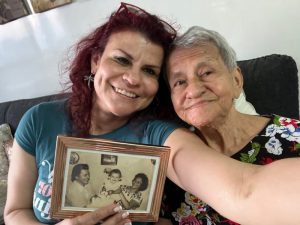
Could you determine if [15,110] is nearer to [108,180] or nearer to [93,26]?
[93,26]

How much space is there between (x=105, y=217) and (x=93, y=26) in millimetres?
1396

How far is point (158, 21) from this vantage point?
1.07m

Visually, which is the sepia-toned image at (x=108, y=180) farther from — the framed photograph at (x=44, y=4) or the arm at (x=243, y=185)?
the framed photograph at (x=44, y=4)

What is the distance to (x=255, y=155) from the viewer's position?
3.04ft

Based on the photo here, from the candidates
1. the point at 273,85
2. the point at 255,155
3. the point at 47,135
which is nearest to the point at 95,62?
the point at 47,135

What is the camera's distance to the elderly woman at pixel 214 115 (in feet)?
3.04

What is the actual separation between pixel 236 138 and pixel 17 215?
750 millimetres

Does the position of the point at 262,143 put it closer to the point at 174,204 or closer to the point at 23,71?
the point at 174,204

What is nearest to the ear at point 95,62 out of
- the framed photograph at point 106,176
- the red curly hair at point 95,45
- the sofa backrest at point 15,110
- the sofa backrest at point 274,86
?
the red curly hair at point 95,45

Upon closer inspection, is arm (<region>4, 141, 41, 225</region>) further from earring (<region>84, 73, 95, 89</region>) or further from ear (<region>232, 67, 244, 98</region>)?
ear (<region>232, 67, 244, 98</region>)

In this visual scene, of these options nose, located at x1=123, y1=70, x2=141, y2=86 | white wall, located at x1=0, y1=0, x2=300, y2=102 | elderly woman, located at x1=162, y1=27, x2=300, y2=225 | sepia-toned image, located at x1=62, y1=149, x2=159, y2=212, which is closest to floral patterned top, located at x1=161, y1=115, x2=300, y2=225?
elderly woman, located at x1=162, y1=27, x2=300, y2=225

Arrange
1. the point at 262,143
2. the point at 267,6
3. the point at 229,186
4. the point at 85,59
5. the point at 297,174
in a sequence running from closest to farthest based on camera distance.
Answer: the point at 297,174
the point at 229,186
the point at 262,143
the point at 85,59
the point at 267,6

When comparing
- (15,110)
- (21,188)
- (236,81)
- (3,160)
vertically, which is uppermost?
(236,81)

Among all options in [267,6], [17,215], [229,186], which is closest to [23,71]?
[17,215]
